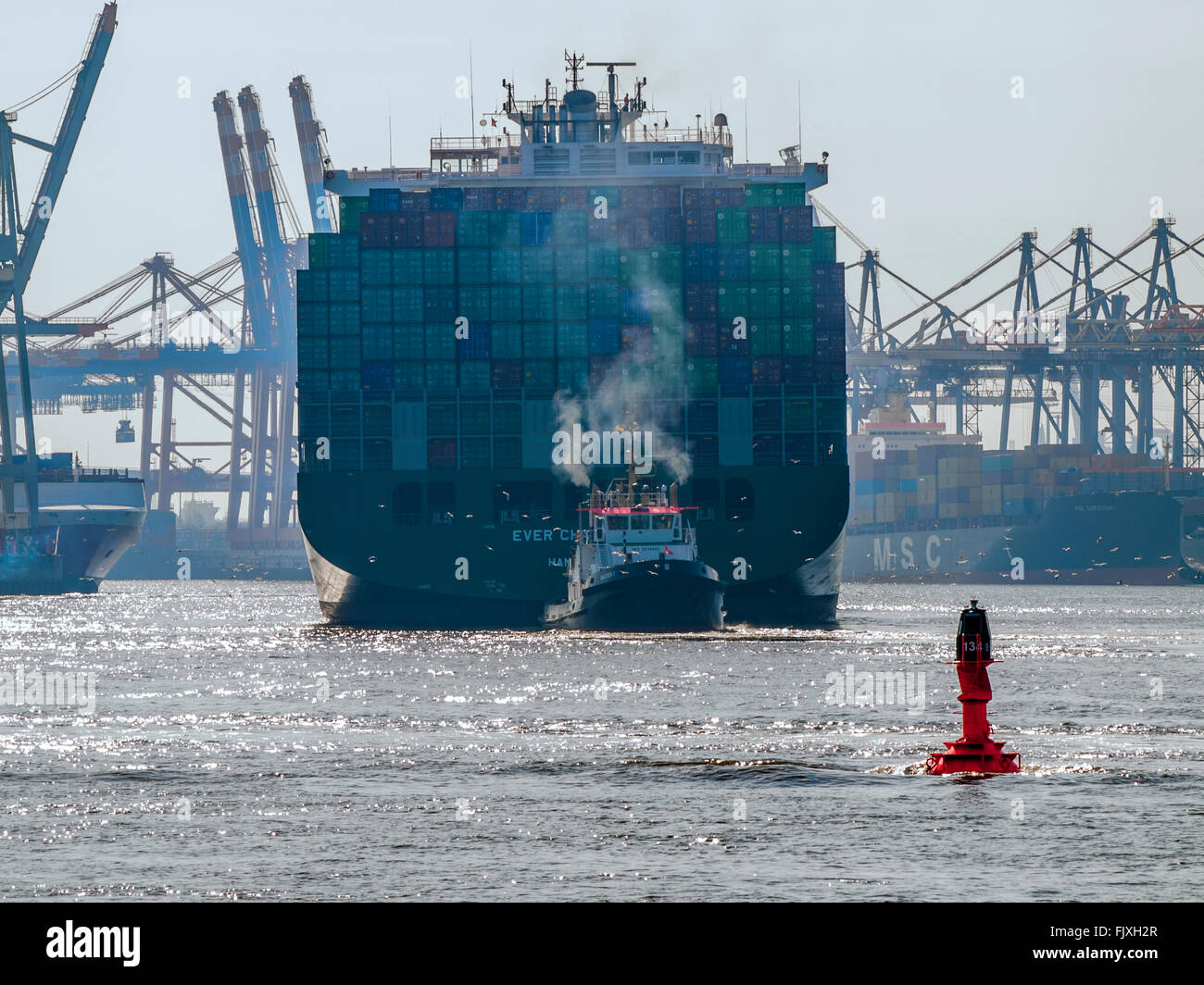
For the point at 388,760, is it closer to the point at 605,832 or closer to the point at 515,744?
the point at 515,744

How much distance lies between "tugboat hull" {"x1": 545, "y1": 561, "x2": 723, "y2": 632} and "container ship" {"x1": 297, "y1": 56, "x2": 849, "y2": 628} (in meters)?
7.81

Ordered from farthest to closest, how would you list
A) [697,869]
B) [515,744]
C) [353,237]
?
[353,237] → [515,744] → [697,869]

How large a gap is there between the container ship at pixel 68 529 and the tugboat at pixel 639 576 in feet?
299

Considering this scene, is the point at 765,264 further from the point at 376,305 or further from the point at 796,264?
the point at 376,305

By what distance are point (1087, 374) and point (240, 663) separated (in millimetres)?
147192

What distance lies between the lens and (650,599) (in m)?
65.1

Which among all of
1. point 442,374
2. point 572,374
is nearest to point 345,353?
point 442,374

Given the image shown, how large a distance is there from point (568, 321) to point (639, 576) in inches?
753

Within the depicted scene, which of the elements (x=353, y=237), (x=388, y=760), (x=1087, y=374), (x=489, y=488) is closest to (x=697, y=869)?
(x=388, y=760)

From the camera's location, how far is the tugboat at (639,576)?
64.9 metres

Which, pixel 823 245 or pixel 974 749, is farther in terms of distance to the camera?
pixel 823 245

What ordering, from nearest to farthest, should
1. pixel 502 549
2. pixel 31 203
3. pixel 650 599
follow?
1. pixel 650 599
2. pixel 502 549
3. pixel 31 203

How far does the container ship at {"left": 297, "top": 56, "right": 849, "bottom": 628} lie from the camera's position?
75812 mm

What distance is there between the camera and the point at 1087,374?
190 meters
